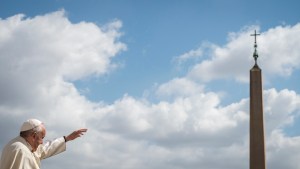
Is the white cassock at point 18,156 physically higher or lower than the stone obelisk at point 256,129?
lower

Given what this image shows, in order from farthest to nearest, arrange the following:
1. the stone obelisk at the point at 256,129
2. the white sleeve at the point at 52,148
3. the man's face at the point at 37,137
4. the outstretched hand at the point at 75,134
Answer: the stone obelisk at the point at 256,129
the outstretched hand at the point at 75,134
the white sleeve at the point at 52,148
the man's face at the point at 37,137

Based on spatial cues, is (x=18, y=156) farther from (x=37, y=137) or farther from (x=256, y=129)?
(x=256, y=129)

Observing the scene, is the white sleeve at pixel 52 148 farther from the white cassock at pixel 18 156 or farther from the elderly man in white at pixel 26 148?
the white cassock at pixel 18 156

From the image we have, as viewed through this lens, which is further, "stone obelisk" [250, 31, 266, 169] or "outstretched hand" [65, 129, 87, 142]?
"stone obelisk" [250, 31, 266, 169]

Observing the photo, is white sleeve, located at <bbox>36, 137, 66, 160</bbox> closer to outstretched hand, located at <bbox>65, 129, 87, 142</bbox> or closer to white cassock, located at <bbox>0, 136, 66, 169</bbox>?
outstretched hand, located at <bbox>65, 129, 87, 142</bbox>

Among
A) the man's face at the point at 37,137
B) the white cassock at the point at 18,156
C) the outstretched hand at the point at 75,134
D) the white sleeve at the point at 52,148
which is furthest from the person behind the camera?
the outstretched hand at the point at 75,134

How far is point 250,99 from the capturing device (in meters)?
15.6

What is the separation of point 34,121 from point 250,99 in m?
11.2

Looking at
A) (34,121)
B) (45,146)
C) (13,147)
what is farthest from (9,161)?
(45,146)

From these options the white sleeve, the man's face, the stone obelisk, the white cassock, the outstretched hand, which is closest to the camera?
the white cassock

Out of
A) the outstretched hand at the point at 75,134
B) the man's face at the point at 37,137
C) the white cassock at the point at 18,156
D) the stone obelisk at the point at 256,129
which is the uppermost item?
the stone obelisk at the point at 256,129

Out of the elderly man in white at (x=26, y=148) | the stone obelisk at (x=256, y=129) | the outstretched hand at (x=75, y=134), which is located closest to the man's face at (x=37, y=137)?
the elderly man in white at (x=26, y=148)

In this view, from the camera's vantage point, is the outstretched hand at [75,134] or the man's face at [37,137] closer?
the man's face at [37,137]

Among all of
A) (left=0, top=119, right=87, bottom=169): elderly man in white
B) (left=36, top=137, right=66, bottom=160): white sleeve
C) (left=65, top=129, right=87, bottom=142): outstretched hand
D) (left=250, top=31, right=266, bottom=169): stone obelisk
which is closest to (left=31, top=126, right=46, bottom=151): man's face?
(left=0, top=119, right=87, bottom=169): elderly man in white
